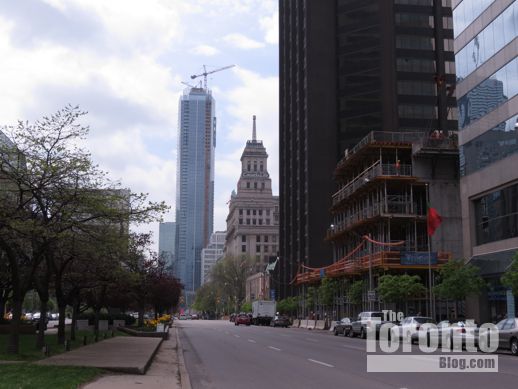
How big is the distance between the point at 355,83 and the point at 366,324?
58541 mm

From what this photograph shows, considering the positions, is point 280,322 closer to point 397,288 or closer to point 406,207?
point 406,207

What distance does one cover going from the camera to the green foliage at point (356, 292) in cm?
5778

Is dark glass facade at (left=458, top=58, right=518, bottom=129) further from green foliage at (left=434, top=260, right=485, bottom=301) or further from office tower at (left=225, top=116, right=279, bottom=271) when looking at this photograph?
office tower at (left=225, top=116, right=279, bottom=271)

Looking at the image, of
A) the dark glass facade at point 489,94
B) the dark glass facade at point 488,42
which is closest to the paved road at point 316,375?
the dark glass facade at point 489,94

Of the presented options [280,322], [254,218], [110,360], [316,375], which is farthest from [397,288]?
[254,218]

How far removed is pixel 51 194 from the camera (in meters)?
19.8

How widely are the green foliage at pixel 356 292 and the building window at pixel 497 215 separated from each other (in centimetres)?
1605

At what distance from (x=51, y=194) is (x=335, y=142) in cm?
7520

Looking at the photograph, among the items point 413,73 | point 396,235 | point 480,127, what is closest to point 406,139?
point 396,235

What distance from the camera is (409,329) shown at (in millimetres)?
33438

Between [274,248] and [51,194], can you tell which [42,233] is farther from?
[274,248]

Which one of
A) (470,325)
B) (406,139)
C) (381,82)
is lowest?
(470,325)

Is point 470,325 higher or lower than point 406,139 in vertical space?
lower

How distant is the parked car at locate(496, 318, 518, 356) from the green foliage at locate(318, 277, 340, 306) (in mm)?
39257
